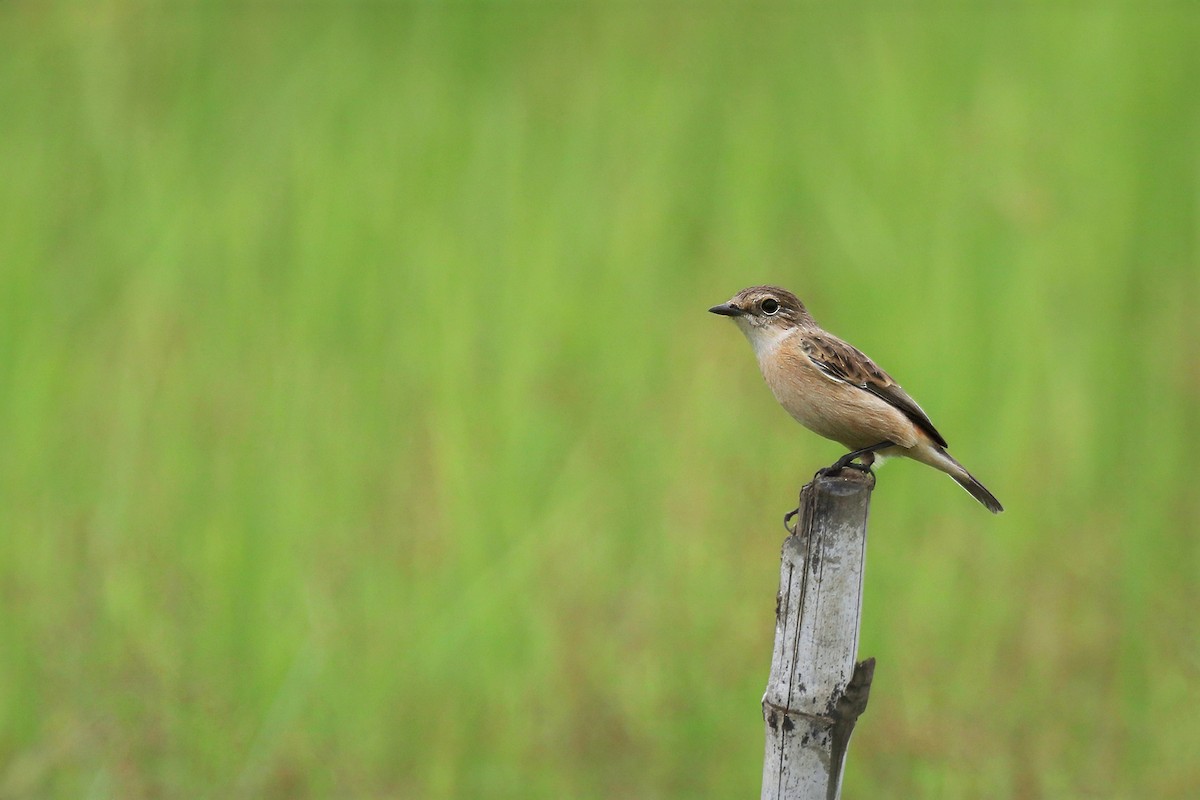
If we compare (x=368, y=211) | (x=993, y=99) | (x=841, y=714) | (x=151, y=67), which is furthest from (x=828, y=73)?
(x=841, y=714)

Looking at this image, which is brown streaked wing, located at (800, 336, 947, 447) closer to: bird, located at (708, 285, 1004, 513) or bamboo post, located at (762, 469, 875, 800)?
bird, located at (708, 285, 1004, 513)

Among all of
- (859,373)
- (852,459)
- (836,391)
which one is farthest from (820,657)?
(859,373)

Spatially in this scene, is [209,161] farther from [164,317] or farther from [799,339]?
[799,339]

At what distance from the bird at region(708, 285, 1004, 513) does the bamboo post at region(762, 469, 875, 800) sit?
66cm

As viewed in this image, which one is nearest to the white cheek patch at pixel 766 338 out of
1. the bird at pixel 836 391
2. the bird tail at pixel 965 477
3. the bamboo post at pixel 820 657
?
the bird at pixel 836 391

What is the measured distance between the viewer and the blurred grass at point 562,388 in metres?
6.04

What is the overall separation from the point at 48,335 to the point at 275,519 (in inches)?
76.0

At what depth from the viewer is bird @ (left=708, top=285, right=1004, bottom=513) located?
4.22m

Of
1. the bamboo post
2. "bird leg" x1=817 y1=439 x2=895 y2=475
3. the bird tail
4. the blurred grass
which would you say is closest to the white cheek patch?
"bird leg" x1=817 y1=439 x2=895 y2=475

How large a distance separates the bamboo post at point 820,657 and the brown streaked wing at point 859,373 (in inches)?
40.1

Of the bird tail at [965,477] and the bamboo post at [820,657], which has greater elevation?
the bird tail at [965,477]

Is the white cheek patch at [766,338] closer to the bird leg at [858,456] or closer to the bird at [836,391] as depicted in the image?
the bird at [836,391]

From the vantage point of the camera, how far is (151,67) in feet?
29.7

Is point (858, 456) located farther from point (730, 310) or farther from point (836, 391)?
point (730, 310)
